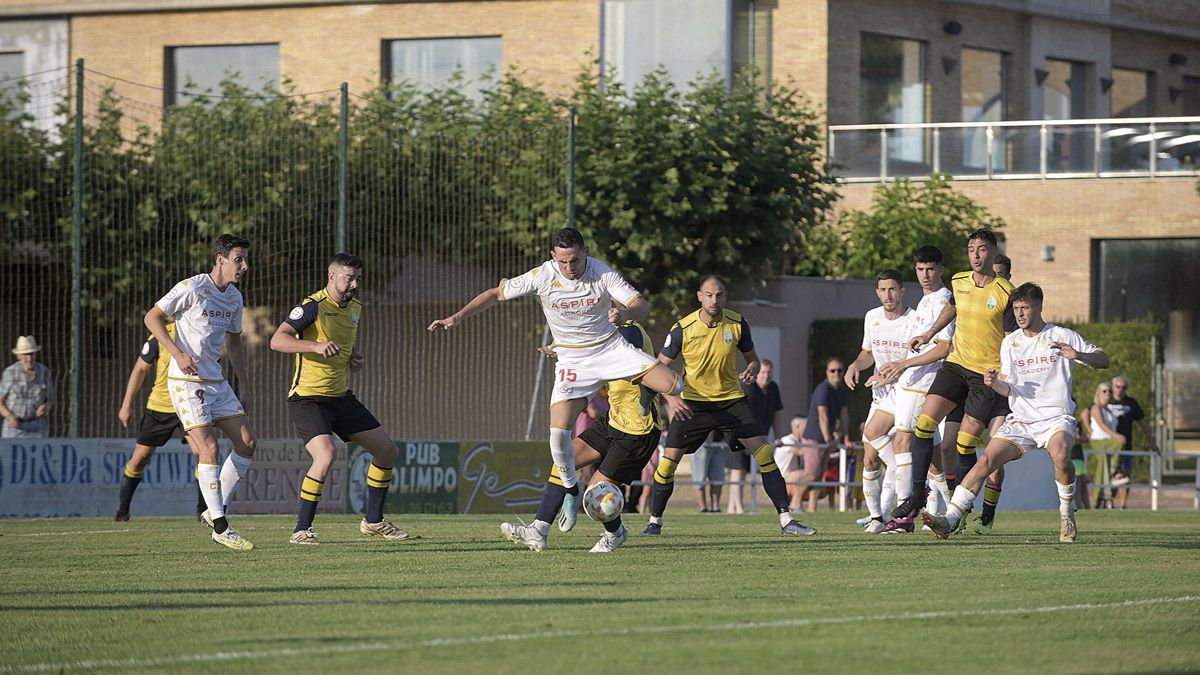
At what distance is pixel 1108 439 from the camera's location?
26.0 m

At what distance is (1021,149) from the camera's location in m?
37.4

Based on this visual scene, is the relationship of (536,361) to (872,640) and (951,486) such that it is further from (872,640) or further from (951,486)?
(872,640)

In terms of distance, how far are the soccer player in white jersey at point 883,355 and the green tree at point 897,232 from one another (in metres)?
17.7

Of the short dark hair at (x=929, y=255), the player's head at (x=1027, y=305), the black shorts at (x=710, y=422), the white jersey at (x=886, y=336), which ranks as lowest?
the black shorts at (x=710, y=422)

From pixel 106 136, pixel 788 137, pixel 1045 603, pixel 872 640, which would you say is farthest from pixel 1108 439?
pixel 872 640

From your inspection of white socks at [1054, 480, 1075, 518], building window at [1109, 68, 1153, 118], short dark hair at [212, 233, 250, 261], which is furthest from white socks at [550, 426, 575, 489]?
building window at [1109, 68, 1153, 118]

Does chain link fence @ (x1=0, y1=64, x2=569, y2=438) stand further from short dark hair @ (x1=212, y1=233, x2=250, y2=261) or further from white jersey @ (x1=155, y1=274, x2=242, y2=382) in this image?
short dark hair @ (x1=212, y1=233, x2=250, y2=261)

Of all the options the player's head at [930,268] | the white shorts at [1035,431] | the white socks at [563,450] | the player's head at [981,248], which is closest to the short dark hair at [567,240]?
the white socks at [563,450]

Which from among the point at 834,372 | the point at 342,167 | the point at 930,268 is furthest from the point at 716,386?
the point at 342,167

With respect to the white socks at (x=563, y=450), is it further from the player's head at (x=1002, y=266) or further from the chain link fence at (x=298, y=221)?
the chain link fence at (x=298, y=221)

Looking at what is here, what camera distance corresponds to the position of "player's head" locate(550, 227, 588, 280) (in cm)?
1238

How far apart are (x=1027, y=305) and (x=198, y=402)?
5904 millimetres

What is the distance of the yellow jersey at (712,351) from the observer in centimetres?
1478

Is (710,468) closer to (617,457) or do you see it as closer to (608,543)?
(617,457)
